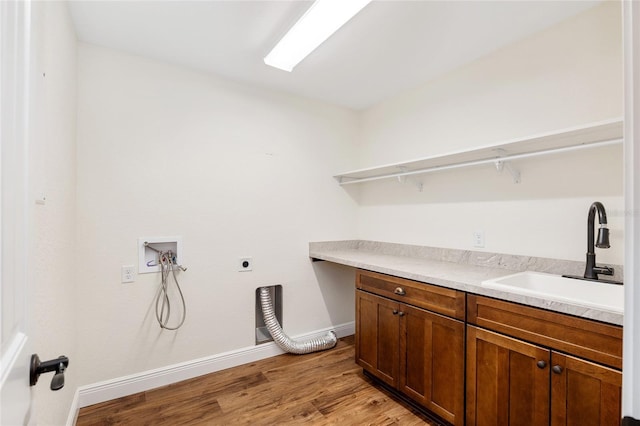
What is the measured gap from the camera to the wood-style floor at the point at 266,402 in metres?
1.84

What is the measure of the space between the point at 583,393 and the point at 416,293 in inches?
33.4

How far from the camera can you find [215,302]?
8.02ft

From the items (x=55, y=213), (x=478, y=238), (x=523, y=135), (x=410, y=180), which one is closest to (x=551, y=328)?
(x=478, y=238)

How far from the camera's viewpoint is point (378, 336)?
2.16 m

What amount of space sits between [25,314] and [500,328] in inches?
70.4

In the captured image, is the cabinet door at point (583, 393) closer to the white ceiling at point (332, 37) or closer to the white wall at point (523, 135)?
the white wall at point (523, 135)

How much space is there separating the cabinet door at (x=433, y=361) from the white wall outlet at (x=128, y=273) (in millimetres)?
1921

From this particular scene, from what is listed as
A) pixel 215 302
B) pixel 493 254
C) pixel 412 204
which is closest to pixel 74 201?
pixel 215 302

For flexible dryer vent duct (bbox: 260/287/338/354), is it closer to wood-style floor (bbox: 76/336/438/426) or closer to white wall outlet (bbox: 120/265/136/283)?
wood-style floor (bbox: 76/336/438/426)

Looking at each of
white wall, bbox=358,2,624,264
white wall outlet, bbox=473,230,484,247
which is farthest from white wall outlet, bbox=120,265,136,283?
white wall outlet, bbox=473,230,484,247

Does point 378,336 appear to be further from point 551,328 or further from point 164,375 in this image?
point 164,375

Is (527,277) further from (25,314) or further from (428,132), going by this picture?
(25,314)

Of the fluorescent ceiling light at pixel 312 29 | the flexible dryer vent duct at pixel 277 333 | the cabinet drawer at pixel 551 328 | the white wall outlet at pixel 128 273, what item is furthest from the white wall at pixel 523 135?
the white wall outlet at pixel 128 273

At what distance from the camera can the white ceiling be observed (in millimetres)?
1696
